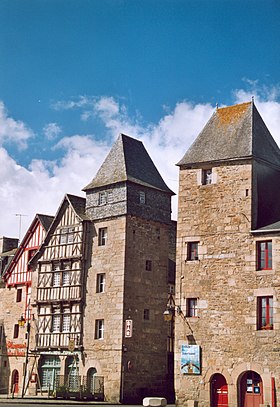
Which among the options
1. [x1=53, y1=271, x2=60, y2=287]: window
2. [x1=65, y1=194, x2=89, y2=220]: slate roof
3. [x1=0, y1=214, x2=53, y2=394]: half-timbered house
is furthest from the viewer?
[x1=0, y1=214, x2=53, y2=394]: half-timbered house

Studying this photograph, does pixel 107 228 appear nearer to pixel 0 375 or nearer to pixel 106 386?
pixel 106 386

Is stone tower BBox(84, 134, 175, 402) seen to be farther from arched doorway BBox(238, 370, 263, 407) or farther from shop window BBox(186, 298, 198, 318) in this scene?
arched doorway BBox(238, 370, 263, 407)

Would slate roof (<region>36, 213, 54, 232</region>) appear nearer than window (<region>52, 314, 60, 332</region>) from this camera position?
No

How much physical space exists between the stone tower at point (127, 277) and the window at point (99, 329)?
5 centimetres

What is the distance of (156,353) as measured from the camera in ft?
114

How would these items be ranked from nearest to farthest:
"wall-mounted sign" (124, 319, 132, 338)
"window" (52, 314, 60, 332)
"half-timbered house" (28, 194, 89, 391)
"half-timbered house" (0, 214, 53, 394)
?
"wall-mounted sign" (124, 319, 132, 338) < "half-timbered house" (28, 194, 89, 391) < "window" (52, 314, 60, 332) < "half-timbered house" (0, 214, 53, 394)

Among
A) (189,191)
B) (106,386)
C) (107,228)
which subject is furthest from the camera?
(107,228)

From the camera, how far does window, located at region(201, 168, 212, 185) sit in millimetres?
29672

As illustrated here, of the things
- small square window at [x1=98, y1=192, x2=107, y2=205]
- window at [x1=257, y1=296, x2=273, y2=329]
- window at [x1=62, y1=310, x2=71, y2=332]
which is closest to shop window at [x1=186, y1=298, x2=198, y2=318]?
window at [x1=257, y1=296, x2=273, y2=329]

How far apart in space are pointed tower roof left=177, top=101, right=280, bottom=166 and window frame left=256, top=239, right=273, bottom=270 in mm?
3642

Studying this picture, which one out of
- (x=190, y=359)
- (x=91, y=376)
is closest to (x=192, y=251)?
(x=190, y=359)

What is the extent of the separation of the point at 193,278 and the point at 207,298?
1067mm

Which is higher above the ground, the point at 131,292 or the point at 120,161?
the point at 120,161

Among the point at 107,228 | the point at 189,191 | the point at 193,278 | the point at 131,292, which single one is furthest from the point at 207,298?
the point at 107,228
